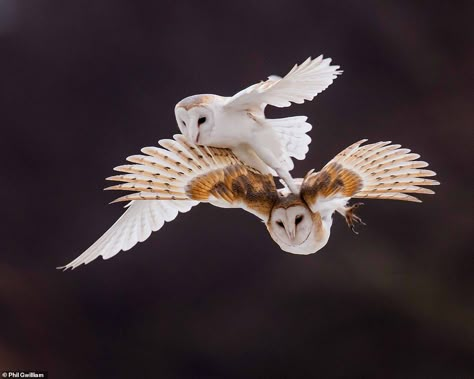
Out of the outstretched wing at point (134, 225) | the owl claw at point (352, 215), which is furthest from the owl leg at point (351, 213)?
the outstretched wing at point (134, 225)

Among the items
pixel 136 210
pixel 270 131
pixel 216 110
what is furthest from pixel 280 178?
pixel 136 210

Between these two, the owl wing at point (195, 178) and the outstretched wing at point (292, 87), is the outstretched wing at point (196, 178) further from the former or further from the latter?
the outstretched wing at point (292, 87)

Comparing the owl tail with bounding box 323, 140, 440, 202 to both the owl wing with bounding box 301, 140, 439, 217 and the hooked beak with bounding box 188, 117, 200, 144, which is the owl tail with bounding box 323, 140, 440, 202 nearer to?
the owl wing with bounding box 301, 140, 439, 217

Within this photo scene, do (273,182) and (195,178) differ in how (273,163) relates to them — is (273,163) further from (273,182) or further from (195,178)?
(195,178)

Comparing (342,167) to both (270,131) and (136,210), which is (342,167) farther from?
(136,210)

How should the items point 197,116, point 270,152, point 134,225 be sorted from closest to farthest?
point 197,116, point 270,152, point 134,225

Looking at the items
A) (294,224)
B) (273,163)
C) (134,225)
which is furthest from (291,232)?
(134,225)

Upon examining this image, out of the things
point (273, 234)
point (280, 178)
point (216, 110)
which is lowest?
point (273, 234)
